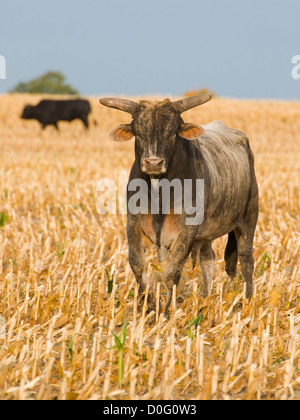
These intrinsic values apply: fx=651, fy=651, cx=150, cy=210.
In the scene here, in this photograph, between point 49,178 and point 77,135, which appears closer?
point 49,178

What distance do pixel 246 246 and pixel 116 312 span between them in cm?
169

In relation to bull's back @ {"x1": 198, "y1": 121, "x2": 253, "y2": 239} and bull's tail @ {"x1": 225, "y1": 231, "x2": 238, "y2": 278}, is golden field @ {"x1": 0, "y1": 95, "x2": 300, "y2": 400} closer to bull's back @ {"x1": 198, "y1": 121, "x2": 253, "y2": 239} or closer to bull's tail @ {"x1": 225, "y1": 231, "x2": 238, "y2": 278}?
bull's tail @ {"x1": 225, "y1": 231, "x2": 238, "y2": 278}

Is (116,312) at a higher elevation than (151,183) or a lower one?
lower

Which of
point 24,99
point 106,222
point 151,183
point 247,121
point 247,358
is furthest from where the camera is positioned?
point 24,99

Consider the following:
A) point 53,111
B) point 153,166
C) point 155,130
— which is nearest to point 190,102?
point 155,130

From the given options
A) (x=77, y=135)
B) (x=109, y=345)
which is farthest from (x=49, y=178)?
(x=77, y=135)

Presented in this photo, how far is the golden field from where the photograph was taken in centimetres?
364

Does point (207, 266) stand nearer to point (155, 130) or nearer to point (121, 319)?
point (121, 319)

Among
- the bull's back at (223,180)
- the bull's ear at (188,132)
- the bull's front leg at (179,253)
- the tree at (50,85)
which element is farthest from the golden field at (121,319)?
the tree at (50,85)

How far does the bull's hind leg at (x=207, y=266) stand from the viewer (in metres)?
5.89

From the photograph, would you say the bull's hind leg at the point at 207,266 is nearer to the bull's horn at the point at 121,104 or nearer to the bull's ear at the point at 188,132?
the bull's ear at the point at 188,132

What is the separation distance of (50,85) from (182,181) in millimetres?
83988
